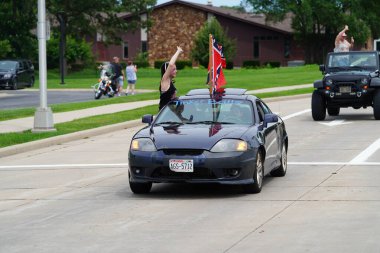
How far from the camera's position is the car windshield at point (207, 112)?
562 inches

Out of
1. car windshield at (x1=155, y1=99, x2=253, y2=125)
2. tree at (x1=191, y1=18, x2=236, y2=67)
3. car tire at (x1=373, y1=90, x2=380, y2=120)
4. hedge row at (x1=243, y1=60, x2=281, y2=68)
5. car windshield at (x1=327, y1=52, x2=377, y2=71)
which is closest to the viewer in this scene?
car windshield at (x1=155, y1=99, x2=253, y2=125)

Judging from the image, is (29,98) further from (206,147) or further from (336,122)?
(206,147)

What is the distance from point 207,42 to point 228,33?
10.2 metres

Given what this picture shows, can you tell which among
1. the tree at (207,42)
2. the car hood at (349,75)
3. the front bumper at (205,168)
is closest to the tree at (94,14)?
the tree at (207,42)

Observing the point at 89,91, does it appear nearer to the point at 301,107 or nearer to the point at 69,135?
the point at 301,107

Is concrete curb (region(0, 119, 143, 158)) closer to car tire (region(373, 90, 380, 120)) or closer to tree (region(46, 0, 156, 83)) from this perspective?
car tire (region(373, 90, 380, 120))

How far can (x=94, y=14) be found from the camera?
3066 inches

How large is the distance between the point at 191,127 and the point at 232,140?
2.82 feet

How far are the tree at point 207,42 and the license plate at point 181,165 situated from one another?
7462cm

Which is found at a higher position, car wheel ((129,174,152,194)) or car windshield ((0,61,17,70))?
car windshield ((0,61,17,70))

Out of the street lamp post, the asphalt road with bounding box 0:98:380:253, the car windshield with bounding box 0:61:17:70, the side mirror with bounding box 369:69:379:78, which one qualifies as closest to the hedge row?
the car windshield with bounding box 0:61:17:70

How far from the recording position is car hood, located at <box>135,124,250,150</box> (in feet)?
42.9

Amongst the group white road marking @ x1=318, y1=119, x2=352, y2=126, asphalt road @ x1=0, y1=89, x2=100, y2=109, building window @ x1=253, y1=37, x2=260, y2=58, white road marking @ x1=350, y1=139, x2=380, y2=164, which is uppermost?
building window @ x1=253, y1=37, x2=260, y2=58

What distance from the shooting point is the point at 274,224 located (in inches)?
427
